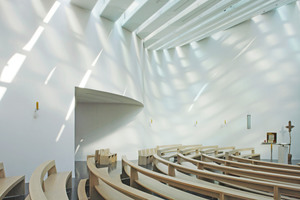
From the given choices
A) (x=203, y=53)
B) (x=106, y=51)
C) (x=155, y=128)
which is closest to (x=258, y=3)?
(x=203, y=53)

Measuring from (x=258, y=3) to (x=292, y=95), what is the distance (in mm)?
3851

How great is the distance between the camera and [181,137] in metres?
11.4

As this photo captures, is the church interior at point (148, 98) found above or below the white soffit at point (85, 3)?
below

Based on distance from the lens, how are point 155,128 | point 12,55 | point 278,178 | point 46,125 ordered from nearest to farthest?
point 278,178 < point 12,55 < point 46,125 < point 155,128

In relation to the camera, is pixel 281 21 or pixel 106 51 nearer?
pixel 106 51

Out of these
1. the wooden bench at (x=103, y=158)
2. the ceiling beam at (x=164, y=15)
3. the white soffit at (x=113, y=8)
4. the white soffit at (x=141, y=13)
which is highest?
the ceiling beam at (x=164, y=15)

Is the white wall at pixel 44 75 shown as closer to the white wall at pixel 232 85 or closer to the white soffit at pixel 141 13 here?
the white soffit at pixel 141 13

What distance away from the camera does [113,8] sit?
21.6ft

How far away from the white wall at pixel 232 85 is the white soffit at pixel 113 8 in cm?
398

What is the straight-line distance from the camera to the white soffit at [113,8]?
638 centimetres

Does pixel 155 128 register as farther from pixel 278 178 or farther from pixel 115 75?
pixel 278 178

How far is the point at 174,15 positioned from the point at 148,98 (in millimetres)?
4067

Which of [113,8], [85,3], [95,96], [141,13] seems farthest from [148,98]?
[85,3]

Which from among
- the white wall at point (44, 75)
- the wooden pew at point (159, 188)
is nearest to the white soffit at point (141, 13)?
the white wall at point (44, 75)
